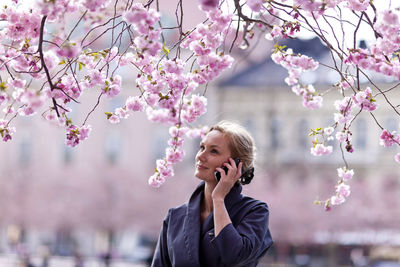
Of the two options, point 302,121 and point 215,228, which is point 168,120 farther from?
point 302,121

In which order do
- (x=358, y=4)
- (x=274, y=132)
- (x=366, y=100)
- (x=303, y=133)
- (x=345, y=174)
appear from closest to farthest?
(x=358, y=4) → (x=366, y=100) → (x=345, y=174) → (x=303, y=133) → (x=274, y=132)

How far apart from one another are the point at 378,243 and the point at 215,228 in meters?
24.1

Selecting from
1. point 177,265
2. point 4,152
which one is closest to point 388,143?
point 177,265

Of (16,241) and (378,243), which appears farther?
(16,241)

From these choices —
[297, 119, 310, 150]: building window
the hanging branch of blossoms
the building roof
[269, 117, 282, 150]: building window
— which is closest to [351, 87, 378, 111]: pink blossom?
the hanging branch of blossoms

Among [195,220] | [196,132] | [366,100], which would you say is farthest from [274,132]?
[195,220]

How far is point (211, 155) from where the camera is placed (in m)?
3.02

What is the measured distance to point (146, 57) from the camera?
343cm

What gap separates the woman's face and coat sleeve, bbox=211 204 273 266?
9.1 inches

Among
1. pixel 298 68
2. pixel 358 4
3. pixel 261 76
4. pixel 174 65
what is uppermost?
pixel 261 76

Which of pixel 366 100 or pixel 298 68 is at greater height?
pixel 298 68

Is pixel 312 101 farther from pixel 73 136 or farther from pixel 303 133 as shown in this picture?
pixel 303 133

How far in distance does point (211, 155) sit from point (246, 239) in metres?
0.40

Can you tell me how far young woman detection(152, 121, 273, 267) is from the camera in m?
2.77
